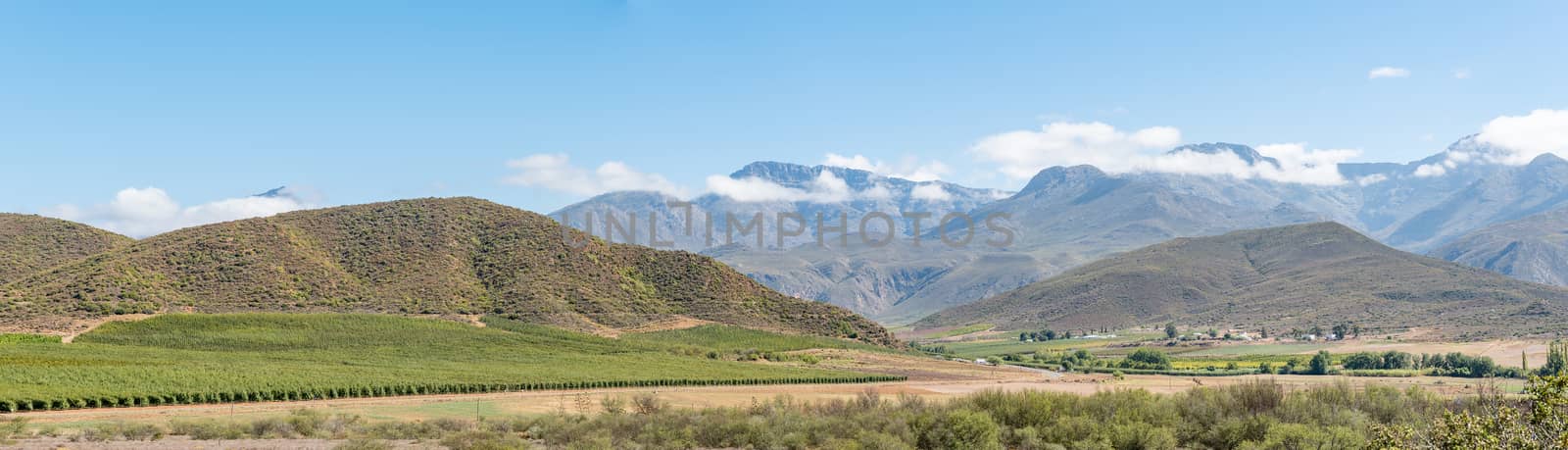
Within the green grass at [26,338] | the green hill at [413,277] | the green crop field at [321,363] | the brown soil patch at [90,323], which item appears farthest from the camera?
the green hill at [413,277]

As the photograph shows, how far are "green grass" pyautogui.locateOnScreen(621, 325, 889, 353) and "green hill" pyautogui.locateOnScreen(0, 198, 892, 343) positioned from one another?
255 inches

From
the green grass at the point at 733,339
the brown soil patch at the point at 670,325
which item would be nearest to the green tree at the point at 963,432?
the green grass at the point at 733,339

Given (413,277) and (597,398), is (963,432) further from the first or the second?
(413,277)

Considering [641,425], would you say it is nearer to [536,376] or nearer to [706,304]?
[536,376]

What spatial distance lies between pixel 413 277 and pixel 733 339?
39.1 meters

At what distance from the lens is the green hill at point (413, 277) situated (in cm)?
11056

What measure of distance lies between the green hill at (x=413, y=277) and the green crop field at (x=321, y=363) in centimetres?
962

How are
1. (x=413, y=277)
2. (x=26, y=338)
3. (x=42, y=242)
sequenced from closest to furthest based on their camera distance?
(x=26, y=338)
(x=413, y=277)
(x=42, y=242)

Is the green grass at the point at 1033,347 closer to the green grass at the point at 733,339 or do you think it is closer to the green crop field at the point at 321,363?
the green grass at the point at 733,339

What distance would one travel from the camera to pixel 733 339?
119m

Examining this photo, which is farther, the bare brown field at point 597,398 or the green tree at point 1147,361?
the green tree at point 1147,361

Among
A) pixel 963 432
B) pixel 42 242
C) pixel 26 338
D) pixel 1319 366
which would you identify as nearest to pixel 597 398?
pixel 963 432

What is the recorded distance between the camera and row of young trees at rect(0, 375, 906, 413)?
54.7m

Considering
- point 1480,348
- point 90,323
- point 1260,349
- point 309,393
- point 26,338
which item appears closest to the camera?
point 309,393
